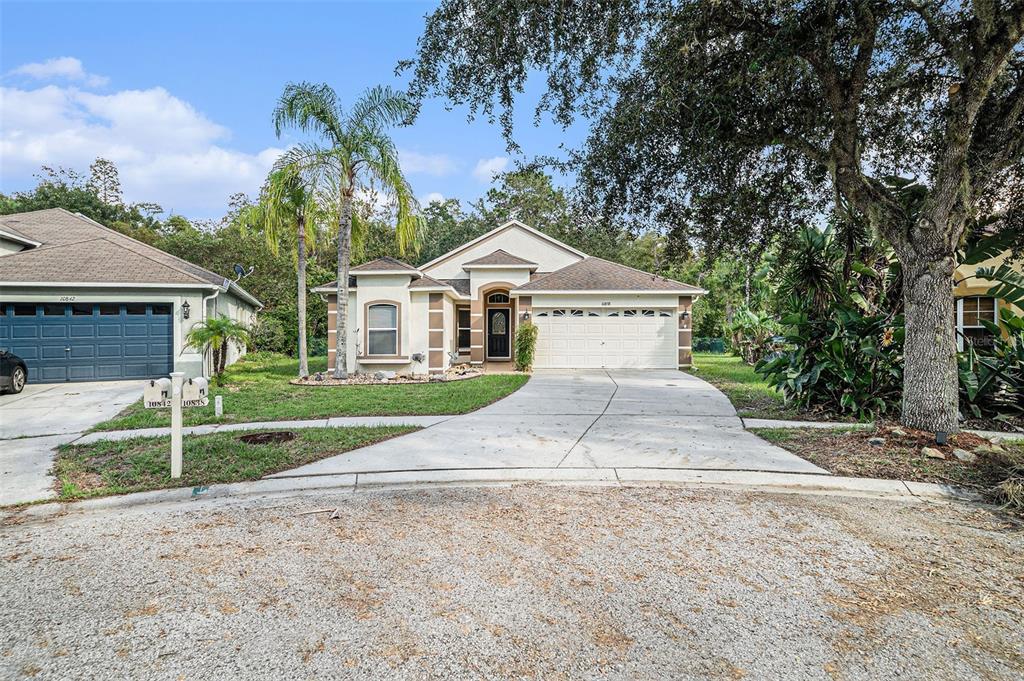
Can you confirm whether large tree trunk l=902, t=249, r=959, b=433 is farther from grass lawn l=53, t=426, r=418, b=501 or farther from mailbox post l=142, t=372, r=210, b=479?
mailbox post l=142, t=372, r=210, b=479

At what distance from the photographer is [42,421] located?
857cm

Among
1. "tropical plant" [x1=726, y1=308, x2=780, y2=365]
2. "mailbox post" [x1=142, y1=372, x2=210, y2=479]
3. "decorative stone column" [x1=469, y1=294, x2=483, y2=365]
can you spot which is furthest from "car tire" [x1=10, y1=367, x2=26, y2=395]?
"tropical plant" [x1=726, y1=308, x2=780, y2=365]

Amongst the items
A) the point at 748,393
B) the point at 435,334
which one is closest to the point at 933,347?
the point at 748,393

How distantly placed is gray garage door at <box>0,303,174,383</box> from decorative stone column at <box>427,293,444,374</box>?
279 inches

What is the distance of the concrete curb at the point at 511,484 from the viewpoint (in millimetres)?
4844

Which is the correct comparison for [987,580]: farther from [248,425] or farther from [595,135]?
[248,425]

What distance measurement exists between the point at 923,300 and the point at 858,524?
3940 mm

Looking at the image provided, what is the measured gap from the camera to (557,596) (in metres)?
3.05

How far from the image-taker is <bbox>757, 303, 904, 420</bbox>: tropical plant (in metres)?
8.09

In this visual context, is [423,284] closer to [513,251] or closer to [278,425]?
[513,251]

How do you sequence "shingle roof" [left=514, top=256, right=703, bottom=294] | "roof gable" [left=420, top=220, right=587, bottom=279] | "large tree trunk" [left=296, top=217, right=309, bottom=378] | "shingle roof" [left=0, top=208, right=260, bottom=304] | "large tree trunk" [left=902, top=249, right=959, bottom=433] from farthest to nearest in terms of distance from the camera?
"roof gable" [left=420, top=220, right=587, bottom=279] → "shingle roof" [left=514, top=256, right=703, bottom=294] → "large tree trunk" [left=296, top=217, right=309, bottom=378] → "shingle roof" [left=0, top=208, right=260, bottom=304] → "large tree trunk" [left=902, top=249, right=959, bottom=433]

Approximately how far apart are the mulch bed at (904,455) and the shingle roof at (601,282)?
35.6 ft

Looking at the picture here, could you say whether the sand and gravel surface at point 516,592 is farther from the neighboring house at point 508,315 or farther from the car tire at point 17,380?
the neighboring house at point 508,315

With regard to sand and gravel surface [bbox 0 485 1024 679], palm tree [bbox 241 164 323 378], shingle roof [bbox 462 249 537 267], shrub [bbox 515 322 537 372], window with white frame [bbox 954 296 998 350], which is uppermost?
palm tree [bbox 241 164 323 378]
